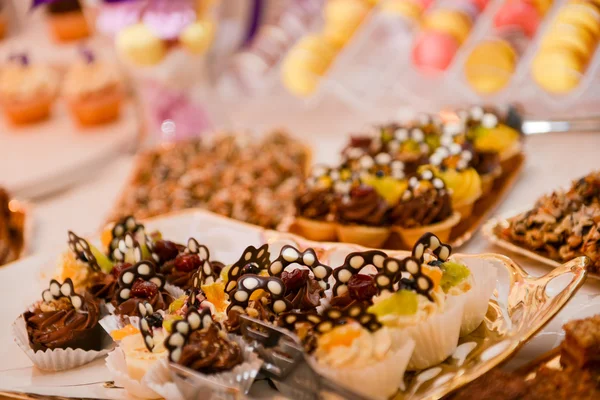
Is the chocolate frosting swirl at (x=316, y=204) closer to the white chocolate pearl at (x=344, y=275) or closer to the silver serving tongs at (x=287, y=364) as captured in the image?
the white chocolate pearl at (x=344, y=275)

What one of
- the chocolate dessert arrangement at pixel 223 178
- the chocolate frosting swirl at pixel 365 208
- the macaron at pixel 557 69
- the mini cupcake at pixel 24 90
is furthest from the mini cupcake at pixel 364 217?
the mini cupcake at pixel 24 90

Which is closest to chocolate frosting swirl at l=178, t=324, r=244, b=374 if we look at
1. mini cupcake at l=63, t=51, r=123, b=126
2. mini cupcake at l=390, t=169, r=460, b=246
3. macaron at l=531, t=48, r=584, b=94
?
mini cupcake at l=390, t=169, r=460, b=246

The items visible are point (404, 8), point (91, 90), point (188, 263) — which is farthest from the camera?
point (91, 90)

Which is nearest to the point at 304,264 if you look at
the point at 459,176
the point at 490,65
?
the point at 459,176

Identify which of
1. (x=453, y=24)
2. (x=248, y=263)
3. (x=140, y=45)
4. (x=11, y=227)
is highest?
(x=453, y=24)

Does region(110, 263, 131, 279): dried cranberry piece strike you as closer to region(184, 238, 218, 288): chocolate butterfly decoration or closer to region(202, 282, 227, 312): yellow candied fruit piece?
region(184, 238, 218, 288): chocolate butterfly decoration

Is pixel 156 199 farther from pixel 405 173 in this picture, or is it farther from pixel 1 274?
pixel 405 173

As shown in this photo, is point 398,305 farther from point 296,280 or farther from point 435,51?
point 435,51
